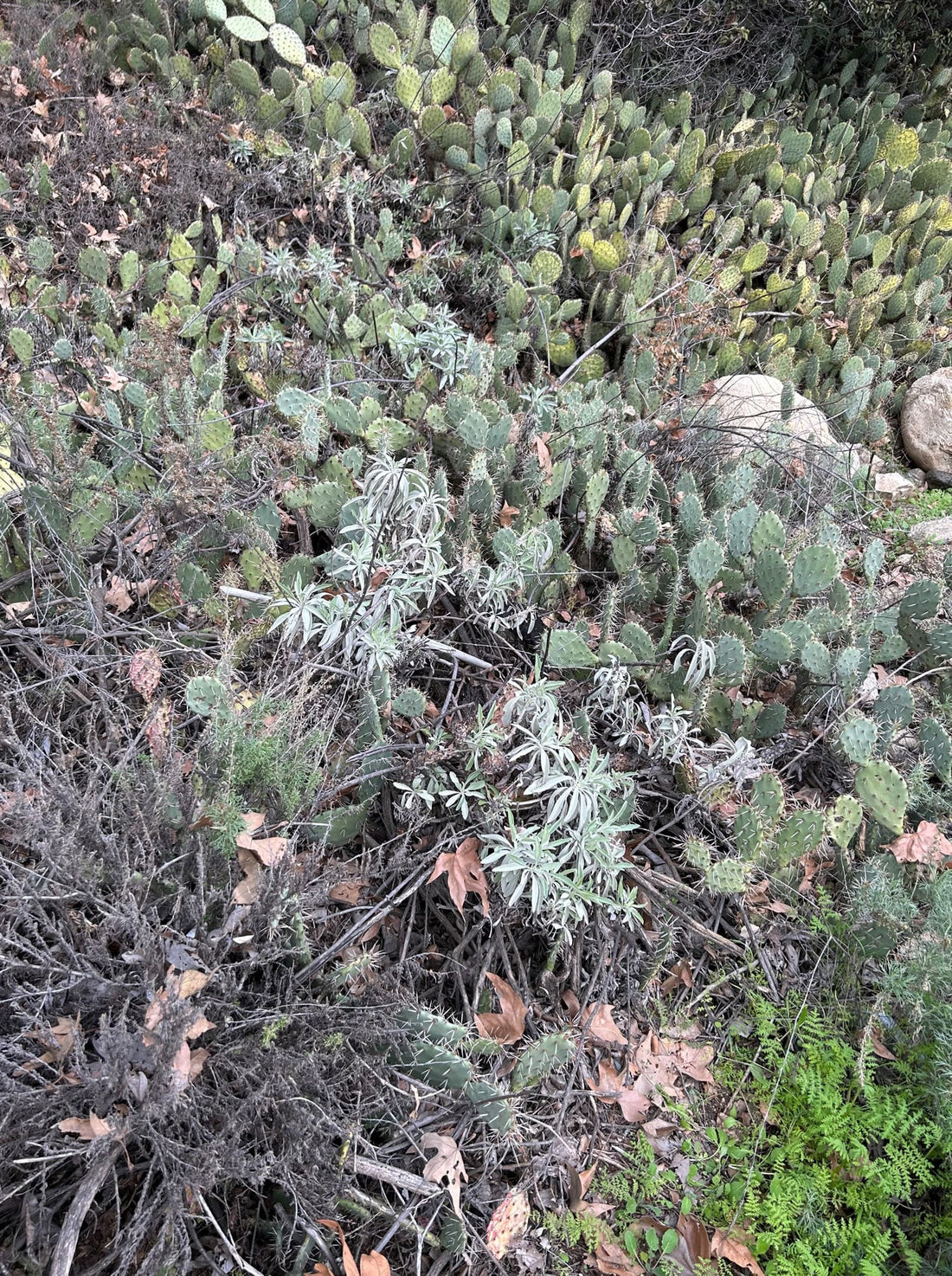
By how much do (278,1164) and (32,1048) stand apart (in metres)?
0.51

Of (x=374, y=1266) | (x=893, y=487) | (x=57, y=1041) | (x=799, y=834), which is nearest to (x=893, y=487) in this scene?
(x=893, y=487)

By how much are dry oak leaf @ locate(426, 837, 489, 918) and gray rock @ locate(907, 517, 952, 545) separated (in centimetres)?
312

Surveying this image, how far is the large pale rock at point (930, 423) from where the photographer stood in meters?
5.14

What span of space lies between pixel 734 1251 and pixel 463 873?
1051 millimetres

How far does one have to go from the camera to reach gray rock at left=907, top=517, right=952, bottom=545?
4228 mm

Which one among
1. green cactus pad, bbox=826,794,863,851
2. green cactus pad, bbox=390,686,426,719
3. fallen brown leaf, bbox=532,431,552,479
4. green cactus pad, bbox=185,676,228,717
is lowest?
green cactus pad, bbox=826,794,863,851

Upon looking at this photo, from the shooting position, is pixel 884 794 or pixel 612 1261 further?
pixel 884 794

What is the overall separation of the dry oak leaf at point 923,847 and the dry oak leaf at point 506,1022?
47.1 inches

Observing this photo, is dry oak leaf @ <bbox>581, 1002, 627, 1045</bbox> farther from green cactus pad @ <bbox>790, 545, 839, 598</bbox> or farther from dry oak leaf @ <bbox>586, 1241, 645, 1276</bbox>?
green cactus pad @ <bbox>790, 545, 839, 598</bbox>

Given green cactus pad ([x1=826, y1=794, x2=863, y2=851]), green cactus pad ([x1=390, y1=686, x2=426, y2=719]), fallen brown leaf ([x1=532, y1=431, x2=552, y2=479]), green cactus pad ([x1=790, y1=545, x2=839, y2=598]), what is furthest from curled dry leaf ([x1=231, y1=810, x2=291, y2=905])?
green cactus pad ([x1=790, y1=545, x2=839, y2=598])

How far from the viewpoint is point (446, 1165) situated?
1797mm

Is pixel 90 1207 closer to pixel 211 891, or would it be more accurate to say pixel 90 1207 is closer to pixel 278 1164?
pixel 278 1164

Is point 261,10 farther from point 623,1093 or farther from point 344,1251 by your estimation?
point 344,1251

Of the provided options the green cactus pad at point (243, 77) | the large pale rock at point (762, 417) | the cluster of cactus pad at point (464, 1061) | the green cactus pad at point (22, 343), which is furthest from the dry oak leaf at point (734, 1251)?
the green cactus pad at point (243, 77)
